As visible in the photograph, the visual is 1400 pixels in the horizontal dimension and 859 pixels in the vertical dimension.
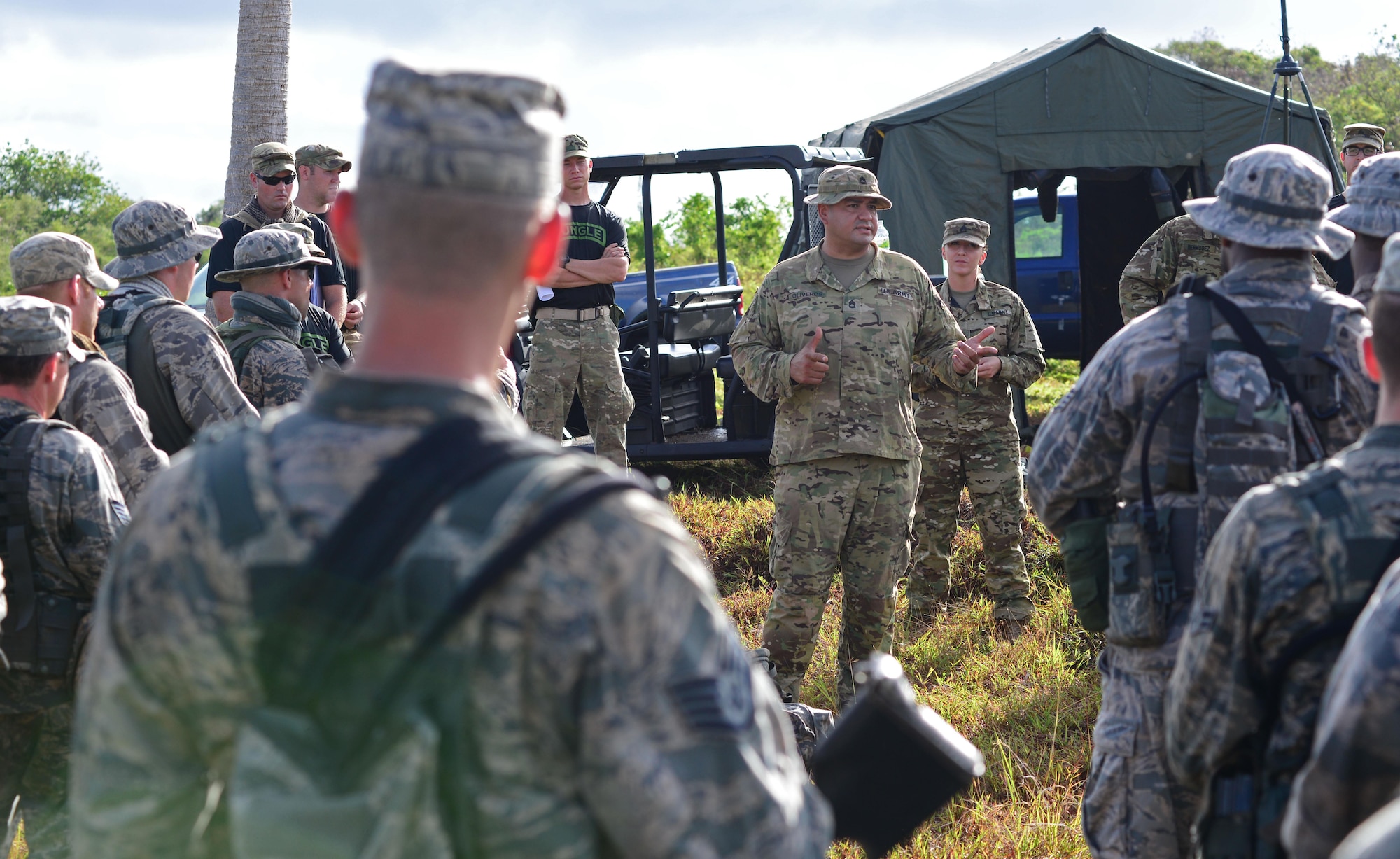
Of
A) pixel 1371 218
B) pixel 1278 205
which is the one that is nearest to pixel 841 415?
pixel 1371 218

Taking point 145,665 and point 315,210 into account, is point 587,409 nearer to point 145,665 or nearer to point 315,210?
point 315,210

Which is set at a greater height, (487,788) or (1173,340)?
(1173,340)

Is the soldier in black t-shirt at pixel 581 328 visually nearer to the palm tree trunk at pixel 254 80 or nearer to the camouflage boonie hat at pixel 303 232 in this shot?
the camouflage boonie hat at pixel 303 232

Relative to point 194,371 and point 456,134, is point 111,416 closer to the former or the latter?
point 194,371

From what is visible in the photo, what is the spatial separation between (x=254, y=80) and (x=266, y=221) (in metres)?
4.14

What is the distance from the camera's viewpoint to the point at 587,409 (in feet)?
23.3

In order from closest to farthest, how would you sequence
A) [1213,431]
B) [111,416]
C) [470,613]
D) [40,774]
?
[470,613]
[1213,431]
[40,774]
[111,416]

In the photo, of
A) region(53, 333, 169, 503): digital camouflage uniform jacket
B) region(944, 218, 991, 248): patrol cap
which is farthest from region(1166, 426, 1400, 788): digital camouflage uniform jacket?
region(944, 218, 991, 248): patrol cap

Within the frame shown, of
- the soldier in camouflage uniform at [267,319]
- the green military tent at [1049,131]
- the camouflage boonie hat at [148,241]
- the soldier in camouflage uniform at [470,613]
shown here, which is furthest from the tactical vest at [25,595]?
the green military tent at [1049,131]

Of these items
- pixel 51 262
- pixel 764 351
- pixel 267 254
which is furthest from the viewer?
pixel 764 351

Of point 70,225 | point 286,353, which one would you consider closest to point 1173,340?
point 286,353

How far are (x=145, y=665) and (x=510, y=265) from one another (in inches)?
21.2

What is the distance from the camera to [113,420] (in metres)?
3.36

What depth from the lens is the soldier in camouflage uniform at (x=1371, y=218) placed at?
12.0 ft
